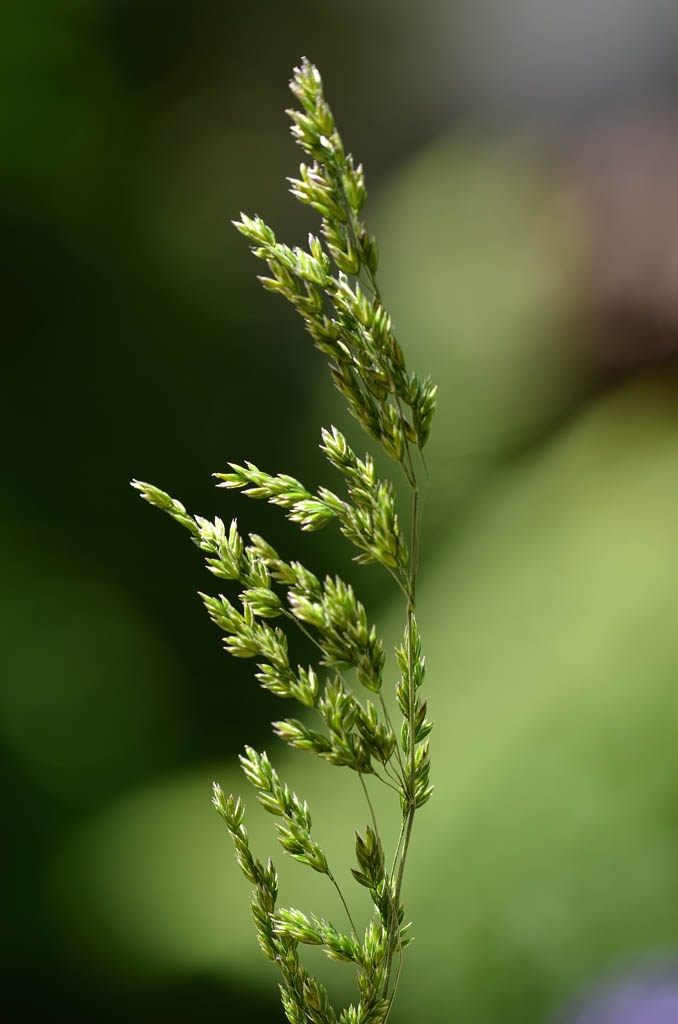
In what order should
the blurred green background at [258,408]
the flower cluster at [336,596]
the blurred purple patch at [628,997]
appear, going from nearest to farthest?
the flower cluster at [336,596]
the blurred purple patch at [628,997]
the blurred green background at [258,408]

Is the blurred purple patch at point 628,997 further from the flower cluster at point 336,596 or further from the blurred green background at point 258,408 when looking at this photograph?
the flower cluster at point 336,596

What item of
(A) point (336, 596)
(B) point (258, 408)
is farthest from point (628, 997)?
(B) point (258, 408)

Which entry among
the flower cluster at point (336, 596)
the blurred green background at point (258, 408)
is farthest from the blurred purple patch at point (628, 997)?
the flower cluster at point (336, 596)

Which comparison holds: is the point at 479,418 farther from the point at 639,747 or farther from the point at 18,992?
the point at 18,992

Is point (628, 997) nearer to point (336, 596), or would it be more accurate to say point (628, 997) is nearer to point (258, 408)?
point (336, 596)

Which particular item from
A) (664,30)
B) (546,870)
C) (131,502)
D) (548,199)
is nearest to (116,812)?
(131,502)
